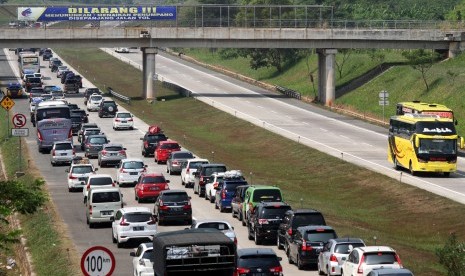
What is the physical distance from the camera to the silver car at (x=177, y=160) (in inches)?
2773

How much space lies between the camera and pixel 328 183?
232ft

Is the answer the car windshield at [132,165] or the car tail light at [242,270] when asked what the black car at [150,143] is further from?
the car tail light at [242,270]

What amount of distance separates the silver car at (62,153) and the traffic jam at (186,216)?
62mm

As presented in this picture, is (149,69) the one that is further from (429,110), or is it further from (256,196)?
(256,196)

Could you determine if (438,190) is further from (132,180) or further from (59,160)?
(59,160)

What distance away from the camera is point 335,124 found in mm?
101188

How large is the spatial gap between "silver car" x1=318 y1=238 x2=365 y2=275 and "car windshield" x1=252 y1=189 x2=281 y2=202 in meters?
12.1

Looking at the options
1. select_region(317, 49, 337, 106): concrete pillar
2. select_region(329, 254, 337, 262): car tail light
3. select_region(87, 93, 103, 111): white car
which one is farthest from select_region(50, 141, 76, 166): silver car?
select_region(317, 49, 337, 106): concrete pillar

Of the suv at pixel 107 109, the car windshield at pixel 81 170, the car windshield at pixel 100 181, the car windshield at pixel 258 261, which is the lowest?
the suv at pixel 107 109

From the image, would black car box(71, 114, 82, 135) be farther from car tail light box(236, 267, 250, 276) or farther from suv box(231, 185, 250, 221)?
car tail light box(236, 267, 250, 276)

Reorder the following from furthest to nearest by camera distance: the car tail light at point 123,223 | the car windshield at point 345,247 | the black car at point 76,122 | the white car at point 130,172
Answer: the black car at point 76,122 < the white car at point 130,172 < the car tail light at point 123,223 < the car windshield at point 345,247

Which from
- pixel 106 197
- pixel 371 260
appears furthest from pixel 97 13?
pixel 371 260

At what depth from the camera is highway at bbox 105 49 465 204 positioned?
221ft

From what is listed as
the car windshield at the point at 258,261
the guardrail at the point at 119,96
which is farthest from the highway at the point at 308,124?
the car windshield at the point at 258,261
